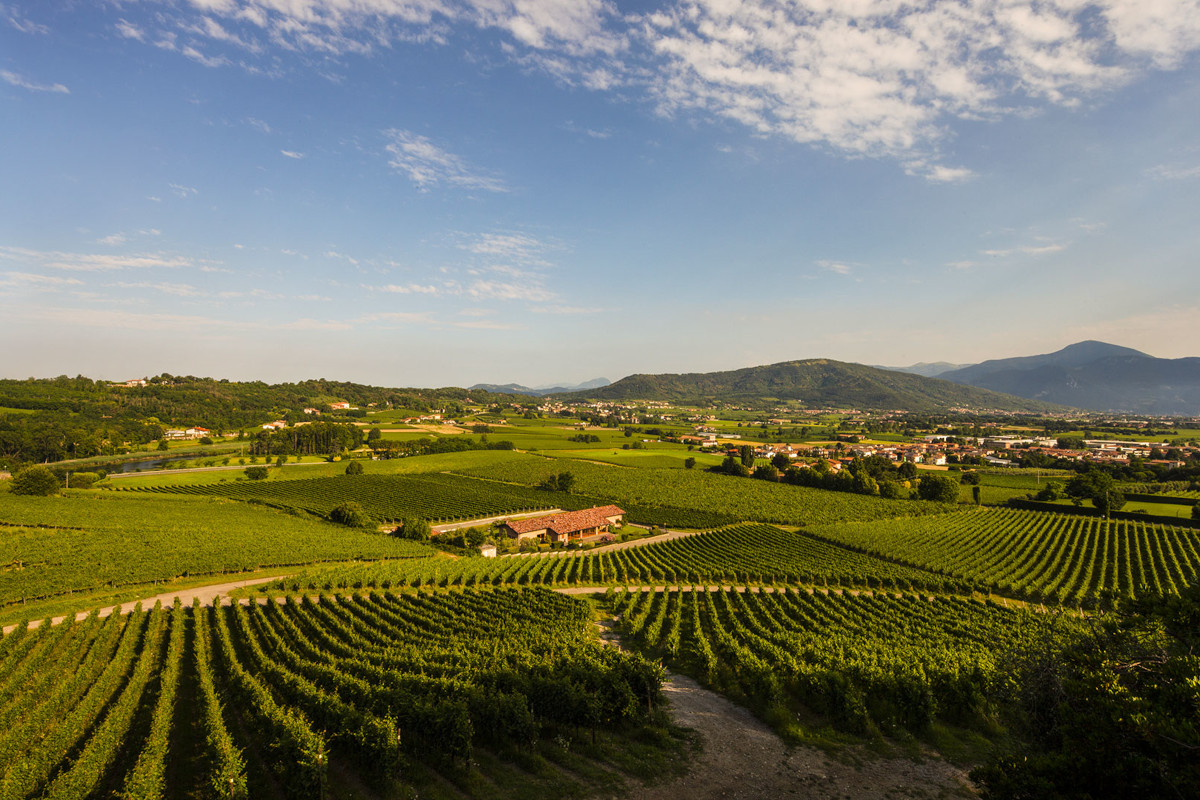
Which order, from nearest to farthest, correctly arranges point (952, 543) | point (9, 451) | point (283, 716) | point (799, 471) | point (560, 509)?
point (283, 716), point (952, 543), point (560, 509), point (799, 471), point (9, 451)

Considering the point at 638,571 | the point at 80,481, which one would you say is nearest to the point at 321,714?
the point at 638,571

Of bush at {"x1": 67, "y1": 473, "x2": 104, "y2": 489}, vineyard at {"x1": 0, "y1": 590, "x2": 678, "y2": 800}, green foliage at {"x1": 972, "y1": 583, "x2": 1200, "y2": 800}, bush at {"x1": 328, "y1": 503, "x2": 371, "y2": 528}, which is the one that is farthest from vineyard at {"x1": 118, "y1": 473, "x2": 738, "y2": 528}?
green foliage at {"x1": 972, "y1": 583, "x2": 1200, "y2": 800}

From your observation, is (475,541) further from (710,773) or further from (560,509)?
(710,773)

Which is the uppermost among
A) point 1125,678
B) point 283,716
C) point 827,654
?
point 1125,678

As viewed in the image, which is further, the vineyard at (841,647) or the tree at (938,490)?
the tree at (938,490)

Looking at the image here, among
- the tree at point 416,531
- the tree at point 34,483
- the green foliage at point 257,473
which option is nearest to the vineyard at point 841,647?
the tree at point 416,531

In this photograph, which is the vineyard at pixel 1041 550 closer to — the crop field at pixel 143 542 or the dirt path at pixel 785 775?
the dirt path at pixel 785 775

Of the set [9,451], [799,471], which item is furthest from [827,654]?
[9,451]
